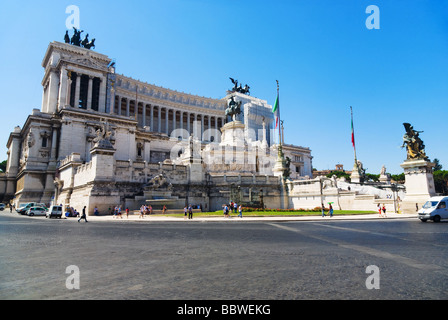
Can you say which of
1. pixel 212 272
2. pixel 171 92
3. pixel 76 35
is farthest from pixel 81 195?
pixel 171 92

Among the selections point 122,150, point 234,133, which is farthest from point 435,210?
point 122,150

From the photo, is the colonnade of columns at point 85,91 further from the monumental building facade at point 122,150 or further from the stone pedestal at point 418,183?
the stone pedestal at point 418,183

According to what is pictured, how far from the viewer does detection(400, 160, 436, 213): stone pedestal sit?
24.1 m

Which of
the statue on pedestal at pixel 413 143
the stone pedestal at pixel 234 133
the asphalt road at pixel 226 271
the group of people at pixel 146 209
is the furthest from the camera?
the stone pedestal at pixel 234 133

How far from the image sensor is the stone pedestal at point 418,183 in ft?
79.2

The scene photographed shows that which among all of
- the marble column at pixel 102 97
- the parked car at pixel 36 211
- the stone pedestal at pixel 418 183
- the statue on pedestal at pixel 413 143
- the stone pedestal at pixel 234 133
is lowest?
the parked car at pixel 36 211

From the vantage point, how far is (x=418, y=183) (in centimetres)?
2455

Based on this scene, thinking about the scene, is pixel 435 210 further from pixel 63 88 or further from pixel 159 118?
pixel 159 118

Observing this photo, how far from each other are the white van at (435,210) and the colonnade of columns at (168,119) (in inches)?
2605

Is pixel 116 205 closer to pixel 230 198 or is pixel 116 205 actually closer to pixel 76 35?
pixel 230 198

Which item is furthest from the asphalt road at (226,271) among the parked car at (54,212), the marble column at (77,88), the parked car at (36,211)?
Answer: the marble column at (77,88)

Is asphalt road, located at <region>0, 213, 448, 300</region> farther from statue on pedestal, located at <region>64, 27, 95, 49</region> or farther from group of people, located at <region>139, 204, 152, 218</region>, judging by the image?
statue on pedestal, located at <region>64, 27, 95, 49</region>

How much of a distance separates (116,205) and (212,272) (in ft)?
86.7
